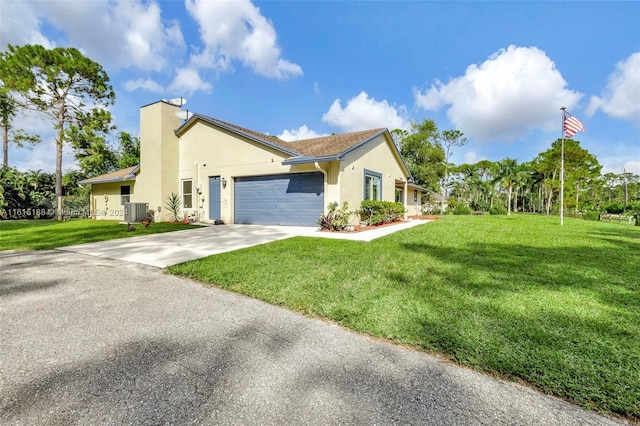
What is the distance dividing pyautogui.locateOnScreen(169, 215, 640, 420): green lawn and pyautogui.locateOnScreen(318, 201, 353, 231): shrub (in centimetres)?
401

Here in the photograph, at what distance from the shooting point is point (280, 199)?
40.3 ft

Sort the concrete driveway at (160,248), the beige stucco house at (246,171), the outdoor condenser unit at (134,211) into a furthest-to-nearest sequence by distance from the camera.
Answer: the outdoor condenser unit at (134,211) < the beige stucco house at (246,171) < the concrete driveway at (160,248)

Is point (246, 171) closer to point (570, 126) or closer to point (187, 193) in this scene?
point (187, 193)

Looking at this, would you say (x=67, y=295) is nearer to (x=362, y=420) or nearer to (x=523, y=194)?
(x=362, y=420)

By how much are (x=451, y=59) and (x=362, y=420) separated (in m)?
20.7

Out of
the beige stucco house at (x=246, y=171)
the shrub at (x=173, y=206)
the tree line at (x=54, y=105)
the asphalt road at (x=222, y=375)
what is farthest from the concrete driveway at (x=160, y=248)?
the tree line at (x=54, y=105)

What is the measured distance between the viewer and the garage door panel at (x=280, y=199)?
37.9 ft

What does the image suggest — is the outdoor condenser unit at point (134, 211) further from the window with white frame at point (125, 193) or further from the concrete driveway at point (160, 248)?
the window with white frame at point (125, 193)

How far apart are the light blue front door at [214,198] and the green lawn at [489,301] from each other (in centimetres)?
835

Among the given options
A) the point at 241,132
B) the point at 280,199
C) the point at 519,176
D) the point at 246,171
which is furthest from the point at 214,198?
the point at 519,176

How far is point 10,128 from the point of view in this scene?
2103 centimetres

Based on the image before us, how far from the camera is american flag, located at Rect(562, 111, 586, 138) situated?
13.2 metres

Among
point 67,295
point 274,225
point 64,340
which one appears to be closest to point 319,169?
point 274,225

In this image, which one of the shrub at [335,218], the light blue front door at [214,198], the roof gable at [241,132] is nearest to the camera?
the shrub at [335,218]
